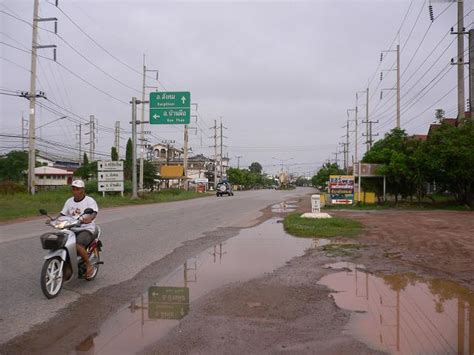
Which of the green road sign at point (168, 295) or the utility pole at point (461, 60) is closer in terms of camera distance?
the green road sign at point (168, 295)

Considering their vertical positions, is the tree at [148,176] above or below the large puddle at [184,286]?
above

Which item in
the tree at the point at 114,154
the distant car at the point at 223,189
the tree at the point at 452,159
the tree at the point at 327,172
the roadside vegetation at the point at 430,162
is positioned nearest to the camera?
the tree at the point at 452,159

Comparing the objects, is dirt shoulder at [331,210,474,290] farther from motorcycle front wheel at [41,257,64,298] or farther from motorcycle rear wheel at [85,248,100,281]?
motorcycle front wheel at [41,257,64,298]

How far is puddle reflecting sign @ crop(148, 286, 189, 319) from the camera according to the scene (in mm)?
6285

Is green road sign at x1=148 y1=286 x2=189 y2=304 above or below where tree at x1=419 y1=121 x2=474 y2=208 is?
below

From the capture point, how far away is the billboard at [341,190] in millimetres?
31328

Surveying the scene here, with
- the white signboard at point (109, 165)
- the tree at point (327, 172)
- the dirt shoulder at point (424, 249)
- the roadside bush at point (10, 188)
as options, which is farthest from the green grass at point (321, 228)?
the tree at point (327, 172)

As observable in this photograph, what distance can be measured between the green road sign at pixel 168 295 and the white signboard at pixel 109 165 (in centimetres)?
3153

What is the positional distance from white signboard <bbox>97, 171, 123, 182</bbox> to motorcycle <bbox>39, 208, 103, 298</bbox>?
31436 mm

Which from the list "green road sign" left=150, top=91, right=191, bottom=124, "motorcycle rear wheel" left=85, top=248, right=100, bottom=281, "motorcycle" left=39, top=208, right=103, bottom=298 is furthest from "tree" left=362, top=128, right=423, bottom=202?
"motorcycle" left=39, top=208, right=103, bottom=298

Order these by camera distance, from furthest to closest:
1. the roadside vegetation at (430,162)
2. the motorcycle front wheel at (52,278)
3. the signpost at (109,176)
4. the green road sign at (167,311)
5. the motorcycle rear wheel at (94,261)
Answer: the signpost at (109,176)
the roadside vegetation at (430,162)
the motorcycle rear wheel at (94,261)
the motorcycle front wheel at (52,278)
the green road sign at (167,311)

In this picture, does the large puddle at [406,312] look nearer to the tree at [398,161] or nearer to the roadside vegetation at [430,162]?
the roadside vegetation at [430,162]

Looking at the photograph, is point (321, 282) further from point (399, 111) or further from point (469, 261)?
point (399, 111)

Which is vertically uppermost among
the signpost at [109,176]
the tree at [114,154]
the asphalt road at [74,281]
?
the tree at [114,154]
